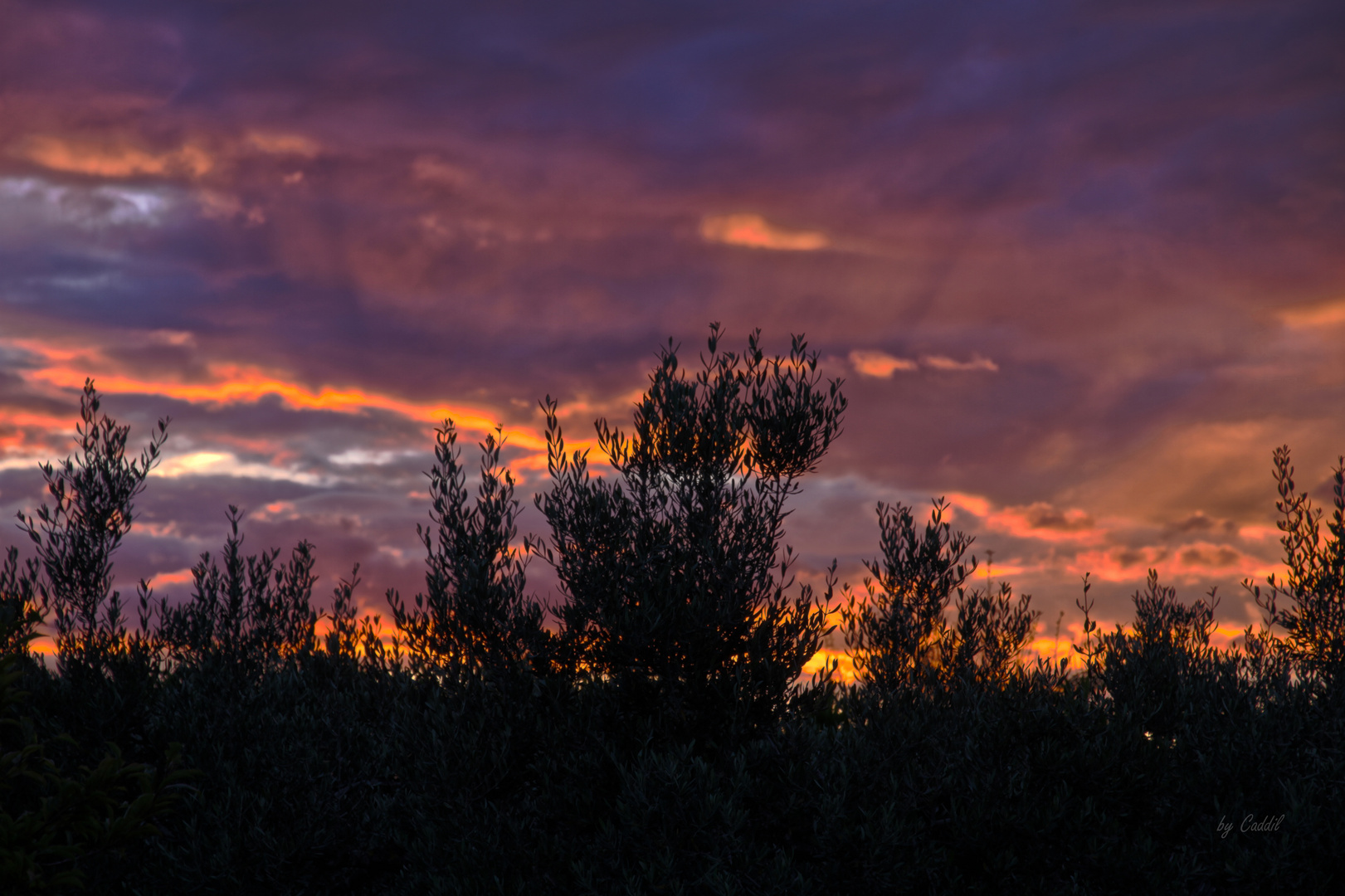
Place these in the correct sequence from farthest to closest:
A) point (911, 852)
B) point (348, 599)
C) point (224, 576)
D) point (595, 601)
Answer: point (348, 599)
point (224, 576)
point (595, 601)
point (911, 852)

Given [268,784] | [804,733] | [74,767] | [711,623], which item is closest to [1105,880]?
[804,733]

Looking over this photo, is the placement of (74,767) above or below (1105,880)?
above

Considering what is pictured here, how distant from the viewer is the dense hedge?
13.4m

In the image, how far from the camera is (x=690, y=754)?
1376 cm

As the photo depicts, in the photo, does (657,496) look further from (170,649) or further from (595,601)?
(170,649)

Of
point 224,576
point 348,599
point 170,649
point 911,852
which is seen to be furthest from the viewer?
point 348,599

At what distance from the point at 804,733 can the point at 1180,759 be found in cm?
650

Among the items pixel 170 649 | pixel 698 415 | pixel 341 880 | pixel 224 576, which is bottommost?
pixel 341 880

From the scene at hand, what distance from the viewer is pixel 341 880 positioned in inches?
645

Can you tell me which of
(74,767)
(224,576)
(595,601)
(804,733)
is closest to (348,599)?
(224,576)

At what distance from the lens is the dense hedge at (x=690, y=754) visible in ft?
44.1

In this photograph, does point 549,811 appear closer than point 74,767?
Yes

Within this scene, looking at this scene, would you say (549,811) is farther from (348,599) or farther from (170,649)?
(348,599)

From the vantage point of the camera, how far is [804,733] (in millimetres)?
14125
